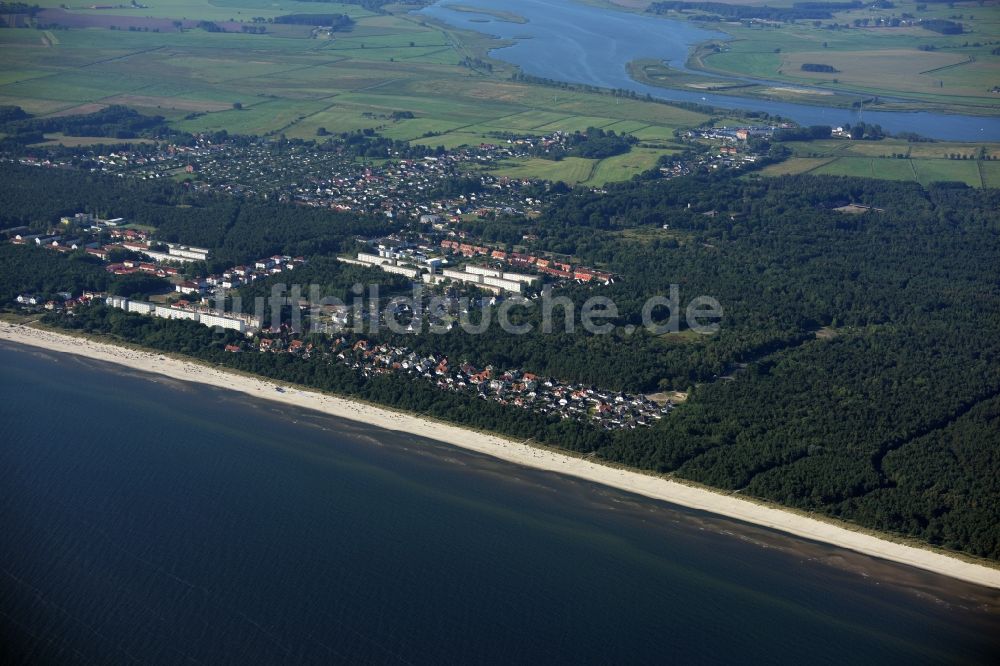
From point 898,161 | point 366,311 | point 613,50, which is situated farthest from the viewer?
point 613,50

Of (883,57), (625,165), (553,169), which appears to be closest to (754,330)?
(553,169)

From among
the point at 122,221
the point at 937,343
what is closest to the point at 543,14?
the point at 122,221

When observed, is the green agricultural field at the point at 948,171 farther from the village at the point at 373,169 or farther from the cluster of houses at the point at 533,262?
the cluster of houses at the point at 533,262

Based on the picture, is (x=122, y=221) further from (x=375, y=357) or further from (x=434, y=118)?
(x=434, y=118)

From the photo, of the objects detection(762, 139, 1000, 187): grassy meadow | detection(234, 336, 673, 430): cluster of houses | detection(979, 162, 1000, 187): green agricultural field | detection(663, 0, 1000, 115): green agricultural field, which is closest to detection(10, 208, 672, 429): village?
detection(234, 336, 673, 430): cluster of houses

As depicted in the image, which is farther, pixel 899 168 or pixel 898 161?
pixel 898 161

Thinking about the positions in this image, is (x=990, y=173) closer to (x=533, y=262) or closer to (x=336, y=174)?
(x=533, y=262)
